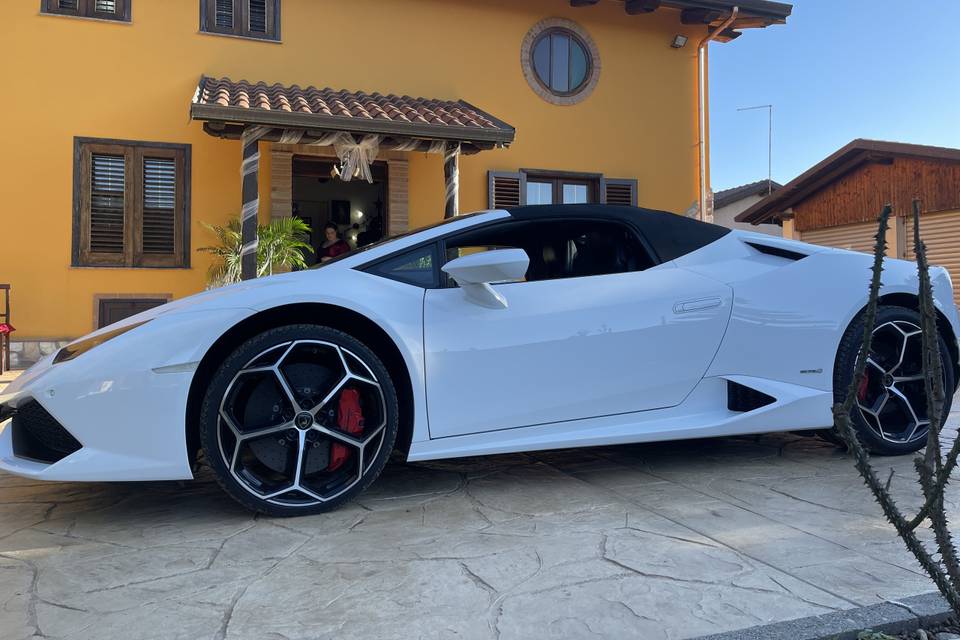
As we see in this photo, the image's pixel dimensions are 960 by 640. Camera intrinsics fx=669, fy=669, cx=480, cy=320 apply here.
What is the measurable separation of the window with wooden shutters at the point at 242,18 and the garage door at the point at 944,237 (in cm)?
1113

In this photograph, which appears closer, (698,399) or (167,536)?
(167,536)

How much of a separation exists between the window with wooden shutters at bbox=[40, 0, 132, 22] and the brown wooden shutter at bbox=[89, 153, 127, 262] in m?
1.62

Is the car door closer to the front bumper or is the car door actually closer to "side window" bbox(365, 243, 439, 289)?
"side window" bbox(365, 243, 439, 289)

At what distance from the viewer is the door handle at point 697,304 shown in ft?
9.00

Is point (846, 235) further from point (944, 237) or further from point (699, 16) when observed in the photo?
point (699, 16)

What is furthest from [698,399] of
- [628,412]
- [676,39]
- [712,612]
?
[676,39]

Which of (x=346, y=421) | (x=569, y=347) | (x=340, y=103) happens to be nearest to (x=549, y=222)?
(x=569, y=347)

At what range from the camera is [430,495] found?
105 inches

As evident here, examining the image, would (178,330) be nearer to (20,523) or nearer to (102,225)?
(20,523)

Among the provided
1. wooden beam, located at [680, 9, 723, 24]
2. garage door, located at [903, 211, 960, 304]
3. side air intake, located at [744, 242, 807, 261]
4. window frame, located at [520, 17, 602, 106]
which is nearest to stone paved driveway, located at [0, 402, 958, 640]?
side air intake, located at [744, 242, 807, 261]

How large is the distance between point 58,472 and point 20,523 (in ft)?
1.57

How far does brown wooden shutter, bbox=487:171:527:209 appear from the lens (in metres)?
9.09

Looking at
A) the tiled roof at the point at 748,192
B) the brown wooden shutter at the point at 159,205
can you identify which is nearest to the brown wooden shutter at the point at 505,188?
the brown wooden shutter at the point at 159,205

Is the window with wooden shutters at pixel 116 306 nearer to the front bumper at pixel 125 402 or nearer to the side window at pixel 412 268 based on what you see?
the front bumper at pixel 125 402
